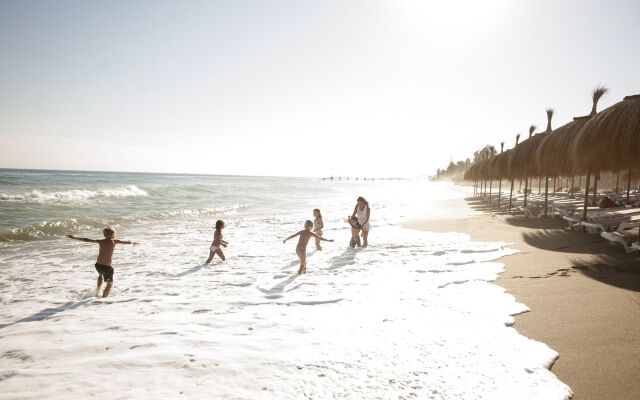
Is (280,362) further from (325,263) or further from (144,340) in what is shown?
(325,263)

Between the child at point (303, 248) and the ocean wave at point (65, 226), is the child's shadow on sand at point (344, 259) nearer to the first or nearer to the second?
the child at point (303, 248)

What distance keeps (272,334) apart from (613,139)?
8.70 metres

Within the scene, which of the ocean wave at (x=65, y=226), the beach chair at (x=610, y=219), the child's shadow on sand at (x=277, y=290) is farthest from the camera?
the ocean wave at (x=65, y=226)

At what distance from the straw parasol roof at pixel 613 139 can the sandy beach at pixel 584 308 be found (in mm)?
2169

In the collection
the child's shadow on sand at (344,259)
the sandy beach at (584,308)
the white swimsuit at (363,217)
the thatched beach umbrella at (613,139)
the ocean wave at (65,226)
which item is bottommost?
the ocean wave at (65,226)

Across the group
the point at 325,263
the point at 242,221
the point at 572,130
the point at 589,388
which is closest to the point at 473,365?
the point at 589,388

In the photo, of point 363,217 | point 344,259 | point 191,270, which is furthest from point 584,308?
point 191,270

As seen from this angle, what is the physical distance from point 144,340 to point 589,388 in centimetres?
459

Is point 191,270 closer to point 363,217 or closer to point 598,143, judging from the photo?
point 363,217

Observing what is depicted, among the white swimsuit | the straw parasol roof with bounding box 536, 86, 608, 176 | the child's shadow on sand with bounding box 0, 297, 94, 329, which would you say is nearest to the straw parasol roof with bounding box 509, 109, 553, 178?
the straw parasol roof with bounding box 536, 86, 608, 176

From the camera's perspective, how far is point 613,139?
7488 millimetres

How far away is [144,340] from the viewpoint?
3.89 meters

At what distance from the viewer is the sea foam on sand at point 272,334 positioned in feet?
9.70

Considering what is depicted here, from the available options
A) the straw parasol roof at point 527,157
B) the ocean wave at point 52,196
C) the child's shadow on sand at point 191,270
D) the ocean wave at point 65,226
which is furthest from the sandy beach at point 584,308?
the ocean wave at point 52,196
